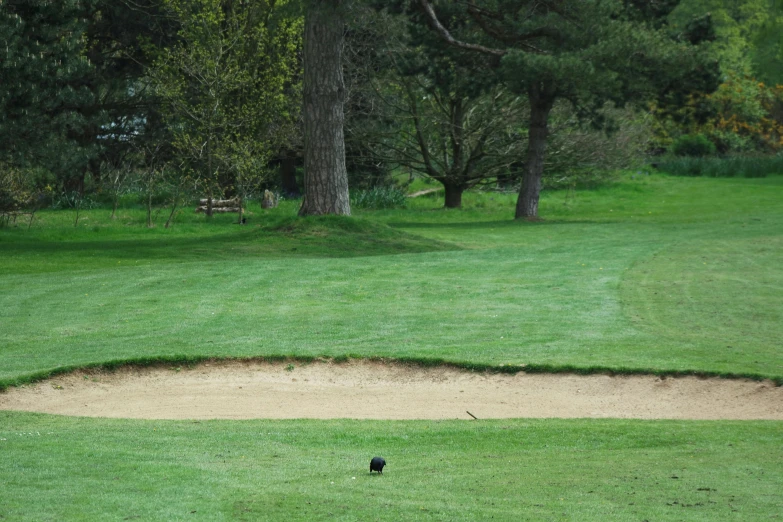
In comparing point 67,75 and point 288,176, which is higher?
point 67,75

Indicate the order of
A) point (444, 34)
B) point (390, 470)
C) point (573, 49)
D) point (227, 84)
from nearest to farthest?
point (390, 470), point (444, 34), point (573, 49), point (227, 84)

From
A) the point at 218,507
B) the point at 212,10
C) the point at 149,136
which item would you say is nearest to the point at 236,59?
the point at 212,10

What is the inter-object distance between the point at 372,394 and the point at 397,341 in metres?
1.88

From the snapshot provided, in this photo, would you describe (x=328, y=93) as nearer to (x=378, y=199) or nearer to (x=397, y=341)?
(x=378, y=199)

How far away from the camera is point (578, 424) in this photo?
8633 millimetres

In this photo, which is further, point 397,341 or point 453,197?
point 453,197

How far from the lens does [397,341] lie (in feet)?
42.2

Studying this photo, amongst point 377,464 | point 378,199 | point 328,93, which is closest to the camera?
point 377,464

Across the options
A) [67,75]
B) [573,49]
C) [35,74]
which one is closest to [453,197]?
[573,49]

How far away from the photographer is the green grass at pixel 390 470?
5484mm

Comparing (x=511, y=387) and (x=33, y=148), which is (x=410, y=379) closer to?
(x=511, y=387)

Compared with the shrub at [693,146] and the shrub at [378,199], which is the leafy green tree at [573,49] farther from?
the shrub at [693,146]

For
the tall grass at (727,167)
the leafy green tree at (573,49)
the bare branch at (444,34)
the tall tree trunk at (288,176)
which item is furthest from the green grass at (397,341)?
the tall grass at (727,167)

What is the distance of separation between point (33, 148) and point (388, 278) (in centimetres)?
1167
